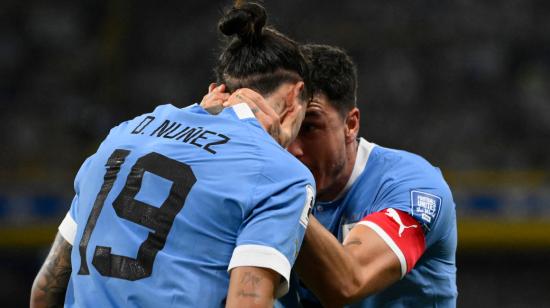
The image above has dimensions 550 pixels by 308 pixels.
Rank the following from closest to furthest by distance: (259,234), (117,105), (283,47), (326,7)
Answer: (259,234) < (283,47) < (117,105) < (326,7)

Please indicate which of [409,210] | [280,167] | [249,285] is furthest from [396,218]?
[249,285]

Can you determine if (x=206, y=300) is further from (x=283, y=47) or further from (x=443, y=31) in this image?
(x=443, y=31)

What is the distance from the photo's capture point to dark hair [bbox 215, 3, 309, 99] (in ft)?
7.33

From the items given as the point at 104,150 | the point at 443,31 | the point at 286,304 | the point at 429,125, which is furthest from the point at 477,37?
the point at 104,150

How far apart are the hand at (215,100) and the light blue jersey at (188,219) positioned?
0.41 feet

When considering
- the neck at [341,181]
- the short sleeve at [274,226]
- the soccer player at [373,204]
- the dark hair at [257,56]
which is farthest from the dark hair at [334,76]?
the short sleeve at [274,226]

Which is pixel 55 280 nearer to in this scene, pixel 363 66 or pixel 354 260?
pixel 354 260

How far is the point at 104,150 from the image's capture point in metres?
2.10

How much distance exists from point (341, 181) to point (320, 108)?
26 cm

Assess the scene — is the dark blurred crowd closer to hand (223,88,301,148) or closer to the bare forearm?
the bare forearm

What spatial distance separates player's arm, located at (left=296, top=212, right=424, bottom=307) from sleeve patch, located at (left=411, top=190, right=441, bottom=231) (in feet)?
0.10

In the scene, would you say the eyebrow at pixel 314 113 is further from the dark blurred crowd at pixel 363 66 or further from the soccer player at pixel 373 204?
the dark blurred crowd at pixel 363 66

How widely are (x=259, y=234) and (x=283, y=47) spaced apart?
1.92ft

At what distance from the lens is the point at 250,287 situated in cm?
186
